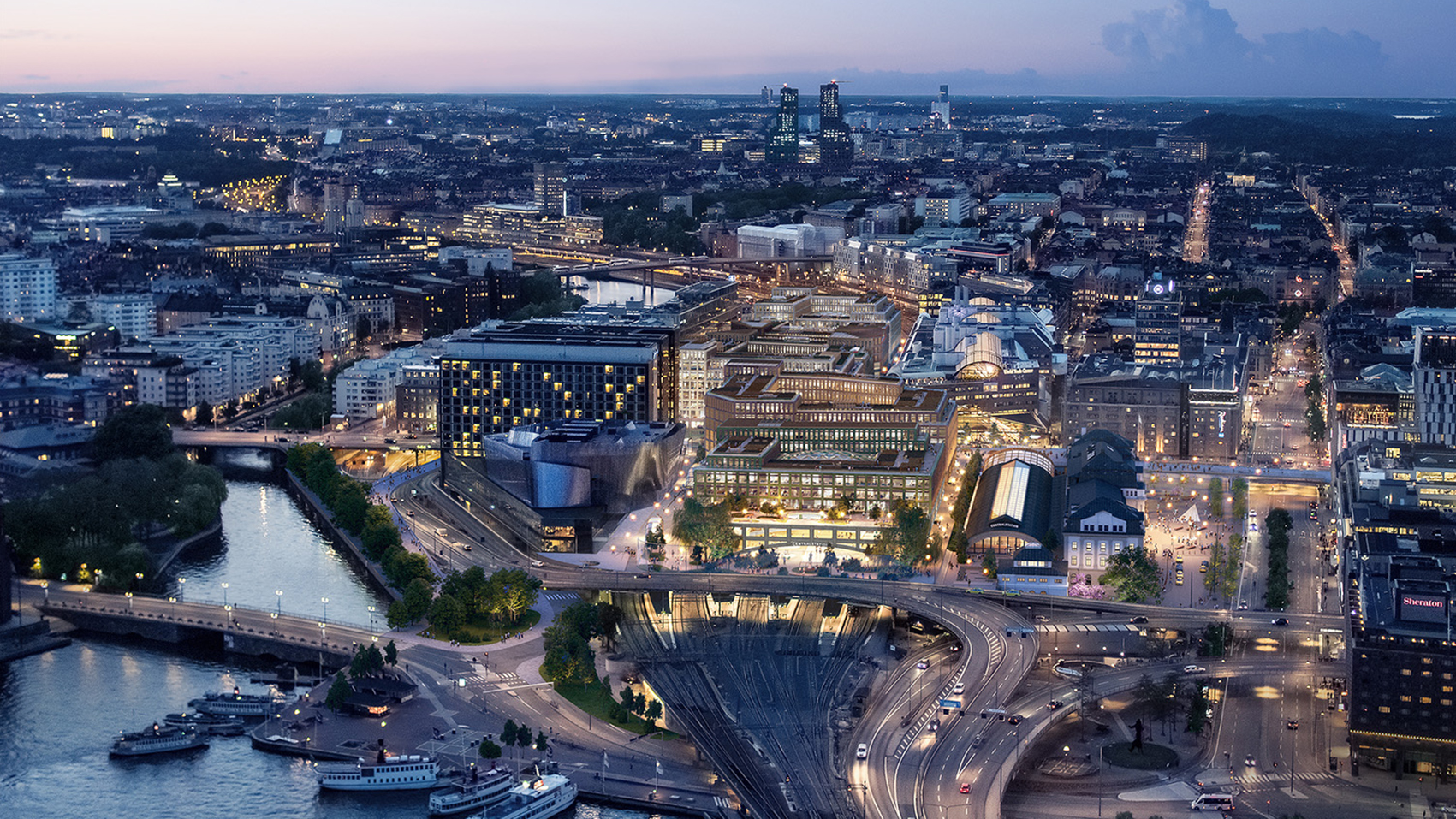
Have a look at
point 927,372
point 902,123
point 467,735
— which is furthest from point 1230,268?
point 902,123

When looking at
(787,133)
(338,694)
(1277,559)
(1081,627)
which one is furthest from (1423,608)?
(787,133)

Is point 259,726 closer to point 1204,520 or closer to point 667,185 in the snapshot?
point 1204,520

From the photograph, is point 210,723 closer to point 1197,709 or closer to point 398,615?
point 398,615

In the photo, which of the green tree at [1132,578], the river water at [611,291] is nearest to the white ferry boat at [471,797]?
the green tree at [1132,578]

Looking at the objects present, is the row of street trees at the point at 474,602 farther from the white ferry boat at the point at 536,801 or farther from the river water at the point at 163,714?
the white ferry boat at the point at 536,801

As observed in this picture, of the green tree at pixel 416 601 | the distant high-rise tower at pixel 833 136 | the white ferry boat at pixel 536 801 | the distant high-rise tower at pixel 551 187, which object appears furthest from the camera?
the distant high-rise tower at pixel 833 136
